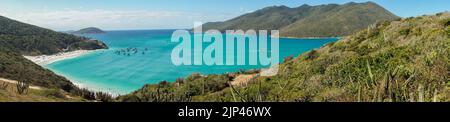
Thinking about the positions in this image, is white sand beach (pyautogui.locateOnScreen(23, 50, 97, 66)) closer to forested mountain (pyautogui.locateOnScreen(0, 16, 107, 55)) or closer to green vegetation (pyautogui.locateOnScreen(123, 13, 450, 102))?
forested mountain (pyautogui.locateOnScreen(0, 16, 107, 55))

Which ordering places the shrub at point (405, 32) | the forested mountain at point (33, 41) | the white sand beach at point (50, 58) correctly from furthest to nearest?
the forested mountain at point (33, 41)
the white sand beach at point (50, 58)
the shrub at point (405, 32)

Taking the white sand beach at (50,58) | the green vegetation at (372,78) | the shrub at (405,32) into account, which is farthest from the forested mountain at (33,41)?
the shrub at (405,32)

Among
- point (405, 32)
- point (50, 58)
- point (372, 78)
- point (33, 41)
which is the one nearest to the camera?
point (372, 78)

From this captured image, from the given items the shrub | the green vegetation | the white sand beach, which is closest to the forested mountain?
the white sand beach

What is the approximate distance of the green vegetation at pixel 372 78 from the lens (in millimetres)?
3654

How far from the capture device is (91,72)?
246ft

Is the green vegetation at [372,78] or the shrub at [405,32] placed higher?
the shrub at [405,32]

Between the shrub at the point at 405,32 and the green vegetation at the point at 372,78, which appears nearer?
the green vegetation at the point at 372,78

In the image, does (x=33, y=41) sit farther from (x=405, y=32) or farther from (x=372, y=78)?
(x=372, y=78)

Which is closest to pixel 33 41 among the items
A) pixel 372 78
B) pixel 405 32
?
pixel 405 32

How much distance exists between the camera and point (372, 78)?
3404 millimetres

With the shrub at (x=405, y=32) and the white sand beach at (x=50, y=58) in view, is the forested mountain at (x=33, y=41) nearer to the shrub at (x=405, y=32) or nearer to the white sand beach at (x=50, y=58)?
the white sand beach at (x=50, y=58)
